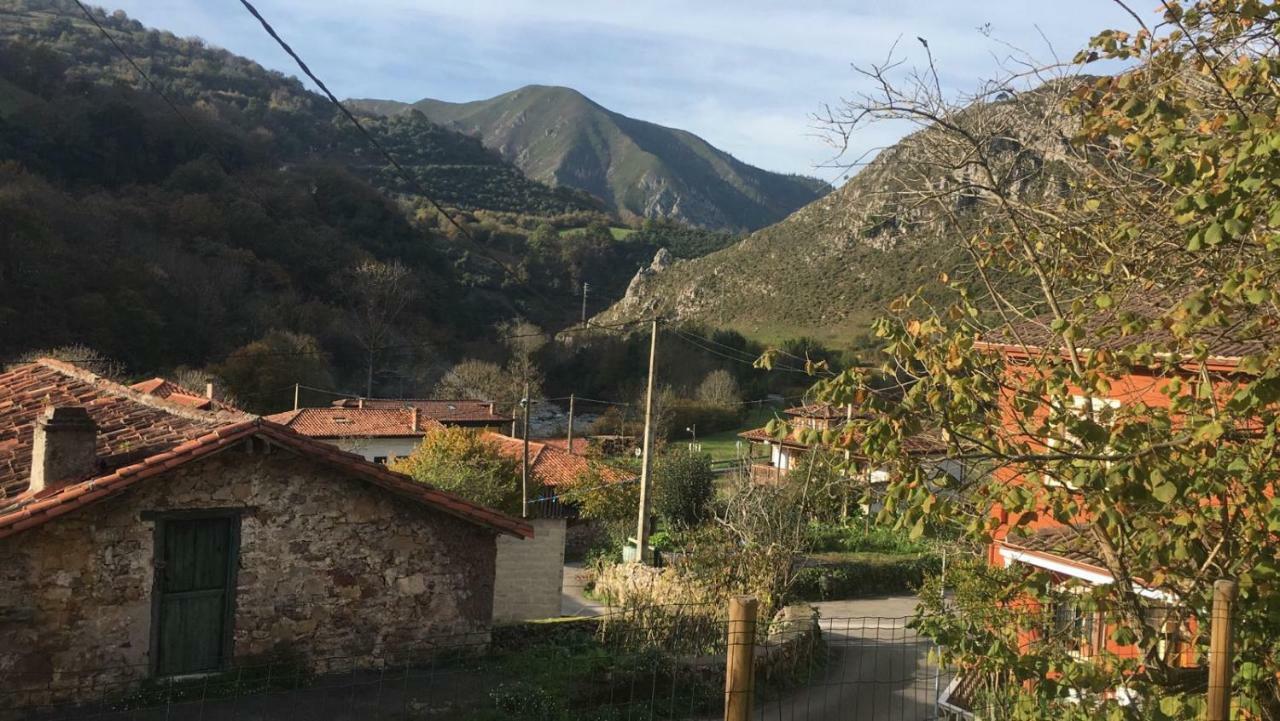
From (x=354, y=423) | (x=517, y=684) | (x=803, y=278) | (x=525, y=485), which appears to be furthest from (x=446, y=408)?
(x=517, y=684)

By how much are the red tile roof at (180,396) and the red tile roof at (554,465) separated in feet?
32.1

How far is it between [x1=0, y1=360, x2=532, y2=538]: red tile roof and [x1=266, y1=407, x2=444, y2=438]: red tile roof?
18.8 meters

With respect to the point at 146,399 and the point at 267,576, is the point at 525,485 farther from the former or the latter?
the point at 267,576

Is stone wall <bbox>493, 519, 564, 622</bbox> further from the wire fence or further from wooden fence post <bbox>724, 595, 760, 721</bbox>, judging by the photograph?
wooden fence post <bbox>724, 595, 760, 721</bbox>

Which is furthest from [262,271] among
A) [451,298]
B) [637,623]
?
[637,623]

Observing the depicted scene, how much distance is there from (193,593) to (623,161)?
5811 inches

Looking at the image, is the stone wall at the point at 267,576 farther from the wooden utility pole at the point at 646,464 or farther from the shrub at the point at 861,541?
the shrub at the point at 861,541

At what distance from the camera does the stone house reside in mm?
8289

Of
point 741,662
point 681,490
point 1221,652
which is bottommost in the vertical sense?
point 681,490

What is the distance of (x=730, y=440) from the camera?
48.0 meters

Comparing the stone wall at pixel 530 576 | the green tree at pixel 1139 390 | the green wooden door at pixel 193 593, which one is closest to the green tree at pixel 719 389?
the stone wall at pixel 530 576

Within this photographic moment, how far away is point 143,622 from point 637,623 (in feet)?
17.9

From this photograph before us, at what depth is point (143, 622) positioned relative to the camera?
28.7 feet

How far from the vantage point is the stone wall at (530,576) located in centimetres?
1555
